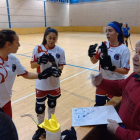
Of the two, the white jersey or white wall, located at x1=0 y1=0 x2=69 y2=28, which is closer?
the white jersey

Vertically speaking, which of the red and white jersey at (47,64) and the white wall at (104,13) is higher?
the white wall at (104,13)

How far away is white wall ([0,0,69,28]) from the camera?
15.7 m

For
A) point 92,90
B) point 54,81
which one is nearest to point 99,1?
point 92,90

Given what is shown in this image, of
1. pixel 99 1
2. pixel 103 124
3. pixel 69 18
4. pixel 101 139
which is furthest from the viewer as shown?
pixel 69 18

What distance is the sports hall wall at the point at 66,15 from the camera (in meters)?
16.2

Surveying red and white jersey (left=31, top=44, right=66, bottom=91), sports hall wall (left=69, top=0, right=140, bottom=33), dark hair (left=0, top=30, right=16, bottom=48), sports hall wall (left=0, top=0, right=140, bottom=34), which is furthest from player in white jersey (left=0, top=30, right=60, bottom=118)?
sports hall wall (left=69, top=0, right=140, bottom=33)

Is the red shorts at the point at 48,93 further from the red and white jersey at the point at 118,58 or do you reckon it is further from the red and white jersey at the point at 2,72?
the red and white jersey at the point at 118,58

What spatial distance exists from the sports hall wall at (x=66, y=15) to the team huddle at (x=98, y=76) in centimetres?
1540

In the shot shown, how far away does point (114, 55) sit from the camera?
209 cm

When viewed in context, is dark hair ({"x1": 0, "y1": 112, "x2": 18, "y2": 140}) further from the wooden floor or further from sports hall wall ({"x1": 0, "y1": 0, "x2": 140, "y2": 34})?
sports hall wall ({"x1": 0, "y1": 0, "x2": 140, "y2": 34})

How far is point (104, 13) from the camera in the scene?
758 inches

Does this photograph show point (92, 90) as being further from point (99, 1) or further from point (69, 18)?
point (69, 18)

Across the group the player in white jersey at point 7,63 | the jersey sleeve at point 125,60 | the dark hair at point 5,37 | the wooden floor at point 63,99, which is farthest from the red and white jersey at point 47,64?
the jersey sleeve at point 125,60

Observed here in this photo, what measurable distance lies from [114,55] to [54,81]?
0.90 metres
